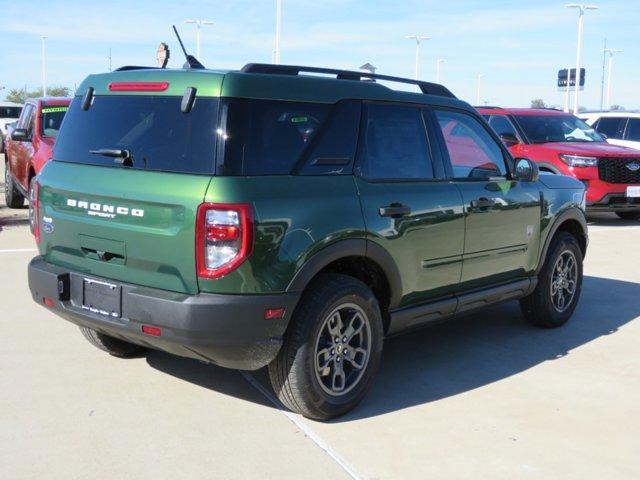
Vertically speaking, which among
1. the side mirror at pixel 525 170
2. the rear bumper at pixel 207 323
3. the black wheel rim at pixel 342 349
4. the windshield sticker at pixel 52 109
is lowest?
the black wheel rim at pixel 342 349

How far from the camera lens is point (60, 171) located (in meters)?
4.42

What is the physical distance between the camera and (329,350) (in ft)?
13.7

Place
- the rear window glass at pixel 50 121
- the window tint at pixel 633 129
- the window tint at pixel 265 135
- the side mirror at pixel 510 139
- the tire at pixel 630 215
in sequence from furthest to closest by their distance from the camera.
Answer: the window tint at pixel 633 129 < the tire at pixel 630 215 < the side mirror at pixel 510 139 < the rear window glass at pixel 50 121 < the window tint at pixel 265 135

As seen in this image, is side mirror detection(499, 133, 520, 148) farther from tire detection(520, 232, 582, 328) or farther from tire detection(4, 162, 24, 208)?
Answer: tire detection(4, 162, 24, 208)

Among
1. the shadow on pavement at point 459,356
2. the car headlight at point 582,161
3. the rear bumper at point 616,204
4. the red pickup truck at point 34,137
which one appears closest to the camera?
the shadow on pavement at point 459,356

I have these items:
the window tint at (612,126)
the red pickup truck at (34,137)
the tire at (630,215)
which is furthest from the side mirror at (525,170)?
the window tint at (612,126)

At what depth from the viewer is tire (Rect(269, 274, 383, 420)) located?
398 cm

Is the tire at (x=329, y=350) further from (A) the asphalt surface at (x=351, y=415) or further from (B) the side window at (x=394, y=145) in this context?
(B) the side window at (x=394, y=145)

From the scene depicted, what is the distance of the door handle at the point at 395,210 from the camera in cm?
436

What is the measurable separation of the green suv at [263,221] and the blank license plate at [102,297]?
1cm

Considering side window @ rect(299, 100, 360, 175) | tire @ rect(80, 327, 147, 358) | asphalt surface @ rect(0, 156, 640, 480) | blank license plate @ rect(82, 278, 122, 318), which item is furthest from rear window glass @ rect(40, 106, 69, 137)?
side window @ rect(299, 100, 360, 175)

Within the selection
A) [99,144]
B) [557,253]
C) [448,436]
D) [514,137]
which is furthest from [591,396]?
[514,137]

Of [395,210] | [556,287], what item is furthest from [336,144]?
[556,287]

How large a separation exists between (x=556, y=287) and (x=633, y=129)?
34.5 ft
